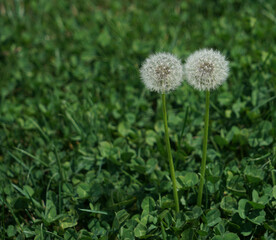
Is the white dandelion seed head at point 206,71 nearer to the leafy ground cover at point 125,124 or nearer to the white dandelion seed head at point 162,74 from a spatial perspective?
the white dandelion seed head at point 162,74

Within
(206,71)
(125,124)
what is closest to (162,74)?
(206,71)

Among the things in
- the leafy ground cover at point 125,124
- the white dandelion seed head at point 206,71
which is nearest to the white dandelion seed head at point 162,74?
the white dandelion seed head at point 206,71

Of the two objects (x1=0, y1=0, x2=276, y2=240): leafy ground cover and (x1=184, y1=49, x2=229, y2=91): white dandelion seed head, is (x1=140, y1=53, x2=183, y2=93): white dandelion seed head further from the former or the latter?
(x1=0, y1=0, x2=276, y2=240): leafy ground cover

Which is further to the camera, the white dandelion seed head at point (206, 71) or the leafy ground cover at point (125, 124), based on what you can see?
the leafy ground cover at point (125, 124)

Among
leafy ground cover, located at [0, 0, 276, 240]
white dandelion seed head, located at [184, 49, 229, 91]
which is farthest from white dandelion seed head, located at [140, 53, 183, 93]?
leafy ground cover, located at [0, 0, 276, 240]

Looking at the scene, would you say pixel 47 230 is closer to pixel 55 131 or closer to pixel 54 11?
pixel 55 131

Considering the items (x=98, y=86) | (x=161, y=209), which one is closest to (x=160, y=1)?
(x=98, y=86)
